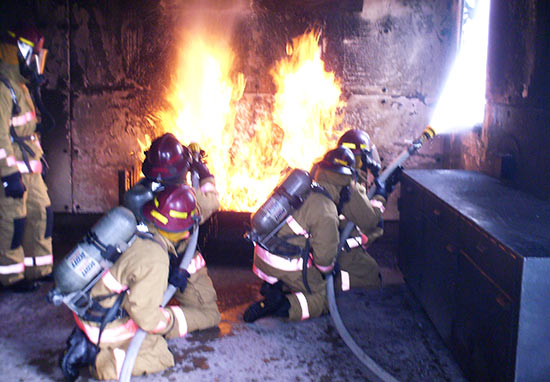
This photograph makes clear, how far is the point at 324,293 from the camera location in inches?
190

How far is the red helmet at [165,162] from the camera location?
441 centimetres

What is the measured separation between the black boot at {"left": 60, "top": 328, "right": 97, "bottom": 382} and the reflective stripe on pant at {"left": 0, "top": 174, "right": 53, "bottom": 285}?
1841 mm

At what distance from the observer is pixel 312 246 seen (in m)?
4.64

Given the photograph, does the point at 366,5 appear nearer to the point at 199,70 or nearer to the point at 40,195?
the point at 199,70

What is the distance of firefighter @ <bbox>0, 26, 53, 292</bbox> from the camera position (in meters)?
5.00

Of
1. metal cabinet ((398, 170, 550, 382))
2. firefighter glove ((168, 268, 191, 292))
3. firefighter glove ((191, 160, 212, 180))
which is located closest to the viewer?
metal cabinet ((398, 170, 550, 382))

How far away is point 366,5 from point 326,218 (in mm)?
3238

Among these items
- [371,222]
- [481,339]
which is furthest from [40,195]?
[481,339]

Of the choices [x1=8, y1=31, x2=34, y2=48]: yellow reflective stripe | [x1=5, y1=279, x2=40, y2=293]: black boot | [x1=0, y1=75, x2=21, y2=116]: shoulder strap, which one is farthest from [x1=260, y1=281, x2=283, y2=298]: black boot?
[x1=8, y1=31, x2=34, y2=48]: yellow reflective stripe

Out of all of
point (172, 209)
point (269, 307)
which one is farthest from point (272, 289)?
point (172, 209)

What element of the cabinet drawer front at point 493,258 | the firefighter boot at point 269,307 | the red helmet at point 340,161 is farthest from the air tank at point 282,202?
the cabinet drawer front at point 493,258

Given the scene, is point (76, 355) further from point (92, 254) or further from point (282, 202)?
point (282, 202)

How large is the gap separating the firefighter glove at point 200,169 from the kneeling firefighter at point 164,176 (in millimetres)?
72

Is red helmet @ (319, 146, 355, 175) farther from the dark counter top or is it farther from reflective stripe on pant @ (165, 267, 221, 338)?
reflective stripe on pant @ (165, 267, 221, 338)
